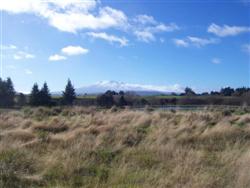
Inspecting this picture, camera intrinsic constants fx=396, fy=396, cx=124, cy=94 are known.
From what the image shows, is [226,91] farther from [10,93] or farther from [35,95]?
[10,93]

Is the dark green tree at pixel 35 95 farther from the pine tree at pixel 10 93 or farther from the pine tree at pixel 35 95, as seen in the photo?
the pine tree at pixel 10 93

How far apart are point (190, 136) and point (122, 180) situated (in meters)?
6.41

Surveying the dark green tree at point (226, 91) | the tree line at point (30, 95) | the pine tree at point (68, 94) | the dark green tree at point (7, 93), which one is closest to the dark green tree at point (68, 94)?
the pine tree at point (68, 94)

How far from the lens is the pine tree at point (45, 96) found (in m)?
55.5

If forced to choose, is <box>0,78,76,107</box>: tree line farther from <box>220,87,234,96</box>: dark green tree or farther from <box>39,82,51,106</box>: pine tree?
<box>220,87,234,96</box>: dark green tree

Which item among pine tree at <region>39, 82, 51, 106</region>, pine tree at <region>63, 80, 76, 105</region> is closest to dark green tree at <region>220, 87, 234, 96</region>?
pine tree at <region>63, 80, 76, 105</region>

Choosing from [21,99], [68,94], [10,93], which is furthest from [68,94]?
[10,93]

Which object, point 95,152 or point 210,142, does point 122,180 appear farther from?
point 210,142

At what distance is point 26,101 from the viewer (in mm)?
60438

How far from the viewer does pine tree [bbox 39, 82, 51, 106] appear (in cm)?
5553

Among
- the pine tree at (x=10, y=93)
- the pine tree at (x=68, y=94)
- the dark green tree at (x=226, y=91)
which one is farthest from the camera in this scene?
the dark green tree at (x=226, y=91)

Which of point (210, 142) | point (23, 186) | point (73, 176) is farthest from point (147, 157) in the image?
point (210, 142)

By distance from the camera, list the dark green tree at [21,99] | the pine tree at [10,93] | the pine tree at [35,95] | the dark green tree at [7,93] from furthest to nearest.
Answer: the dark green tree at [21,99]
the pine tree at [35,95]
the pine tree at [10,93]
the dark green tree at [7,93]

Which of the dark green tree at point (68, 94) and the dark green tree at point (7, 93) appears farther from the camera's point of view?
the dark green tree at point (68, 94)
